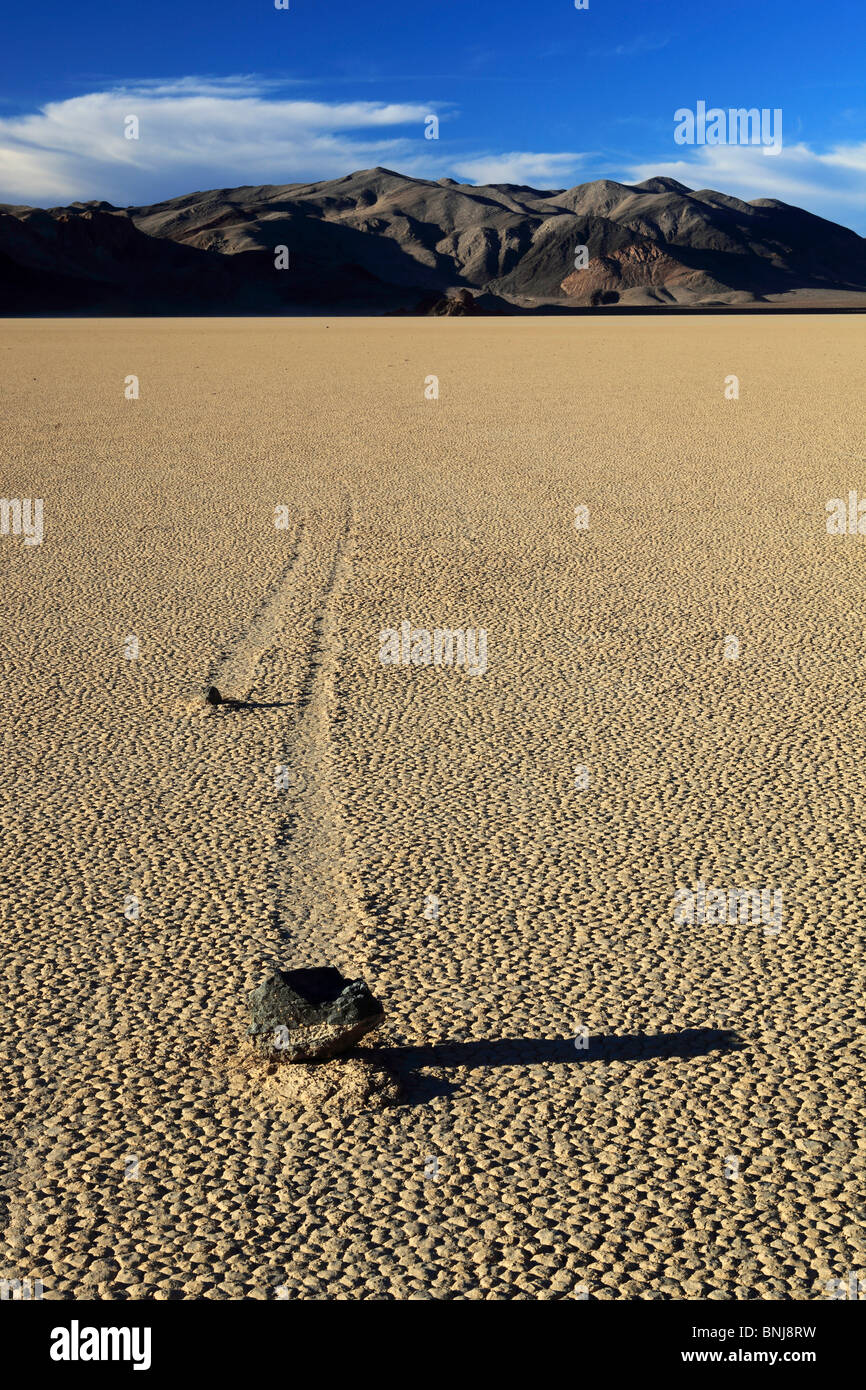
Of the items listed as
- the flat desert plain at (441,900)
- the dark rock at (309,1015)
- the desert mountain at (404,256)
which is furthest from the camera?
the desert mountain at (404,256)

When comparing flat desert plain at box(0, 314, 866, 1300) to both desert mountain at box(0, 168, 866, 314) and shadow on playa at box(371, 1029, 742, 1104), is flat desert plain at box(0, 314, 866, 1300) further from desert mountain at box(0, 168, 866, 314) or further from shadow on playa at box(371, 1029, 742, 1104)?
desert mountain at box(0, 168, 866, 314)

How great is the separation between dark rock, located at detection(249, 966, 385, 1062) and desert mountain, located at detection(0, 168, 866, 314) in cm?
7416

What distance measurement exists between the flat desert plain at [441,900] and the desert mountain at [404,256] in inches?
2731

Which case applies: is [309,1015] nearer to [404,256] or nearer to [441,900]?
[441,900]

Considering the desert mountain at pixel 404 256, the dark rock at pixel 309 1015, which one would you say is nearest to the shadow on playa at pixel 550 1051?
the dark rock at pixel 309 1015

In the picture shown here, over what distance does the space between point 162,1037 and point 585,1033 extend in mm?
1002

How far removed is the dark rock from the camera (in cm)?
296

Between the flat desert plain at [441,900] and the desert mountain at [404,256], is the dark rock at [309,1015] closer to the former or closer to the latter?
the flat desert plain at [441,900]

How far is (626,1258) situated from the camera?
2.42 metres

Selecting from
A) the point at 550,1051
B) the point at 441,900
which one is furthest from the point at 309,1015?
the point at 441,900

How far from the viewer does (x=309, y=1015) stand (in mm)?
3000

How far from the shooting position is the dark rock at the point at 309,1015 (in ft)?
9.73

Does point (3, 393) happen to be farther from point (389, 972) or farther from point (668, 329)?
point (668, 329)

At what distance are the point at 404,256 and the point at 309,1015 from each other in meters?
155
